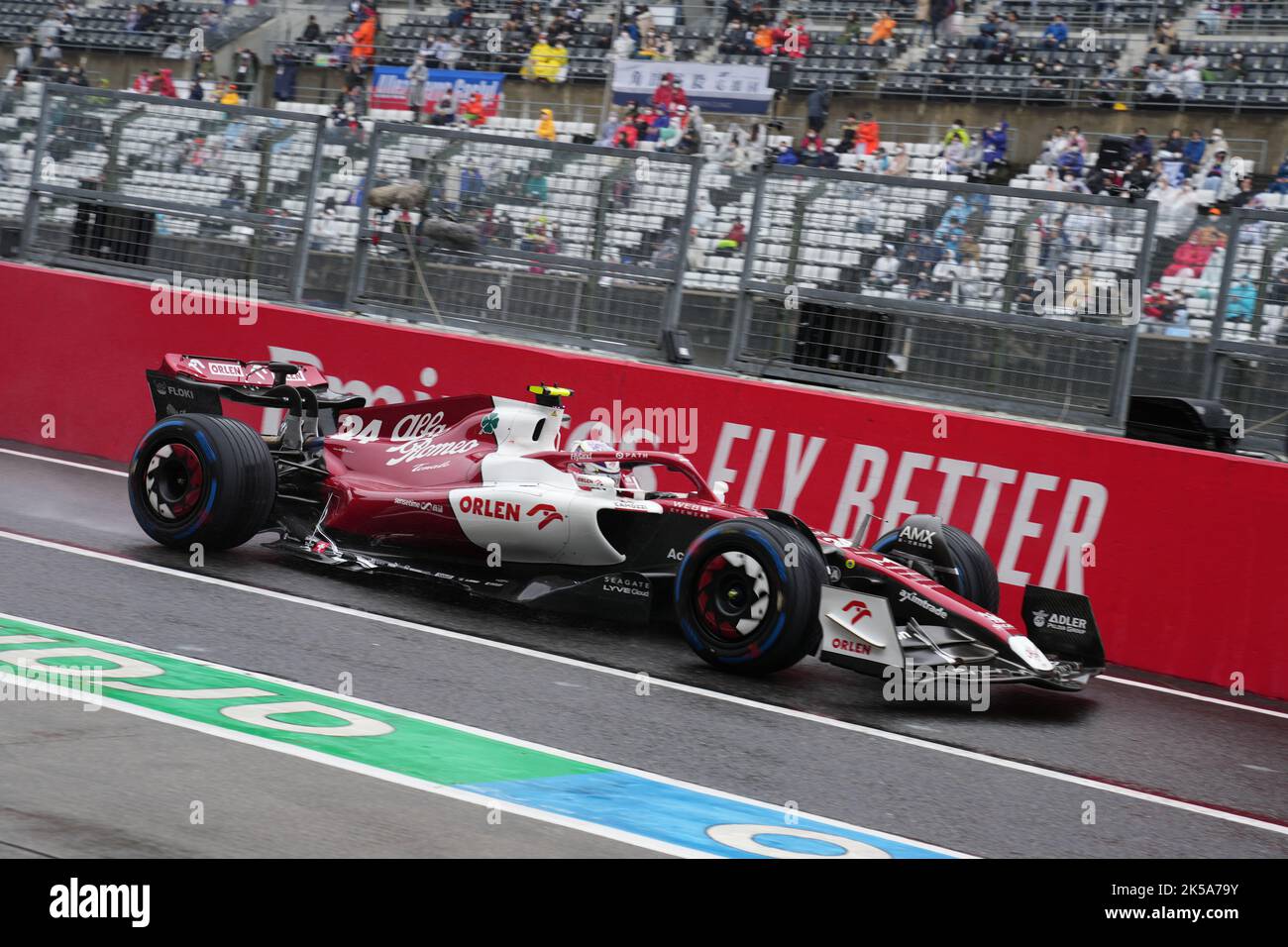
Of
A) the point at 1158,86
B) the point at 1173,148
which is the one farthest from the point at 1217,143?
the point at 1158,86

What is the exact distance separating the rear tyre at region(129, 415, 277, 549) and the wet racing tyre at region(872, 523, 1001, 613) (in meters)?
3.53

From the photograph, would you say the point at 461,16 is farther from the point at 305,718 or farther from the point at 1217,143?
the point at 305,718

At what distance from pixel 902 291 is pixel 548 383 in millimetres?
2589

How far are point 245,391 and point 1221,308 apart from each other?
6.14 metres

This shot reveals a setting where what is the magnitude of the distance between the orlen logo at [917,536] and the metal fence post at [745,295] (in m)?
3.01

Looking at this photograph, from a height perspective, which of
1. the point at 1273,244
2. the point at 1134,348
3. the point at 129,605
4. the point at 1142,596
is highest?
the point at 1273,244

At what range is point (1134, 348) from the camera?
9711mm

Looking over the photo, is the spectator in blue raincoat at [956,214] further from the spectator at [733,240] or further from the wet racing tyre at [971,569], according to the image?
the wet racing tyre at [971,569]

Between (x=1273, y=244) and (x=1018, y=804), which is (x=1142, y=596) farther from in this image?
(x=1018, y=804)

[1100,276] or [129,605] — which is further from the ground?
[1100,276]

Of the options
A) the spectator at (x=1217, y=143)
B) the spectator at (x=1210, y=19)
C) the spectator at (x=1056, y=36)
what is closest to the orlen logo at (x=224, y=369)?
the spectator at (x=1217, y=143)

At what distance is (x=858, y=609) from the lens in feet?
24.0
